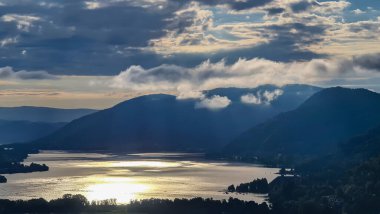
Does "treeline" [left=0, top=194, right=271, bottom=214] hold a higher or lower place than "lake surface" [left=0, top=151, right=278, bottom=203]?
lower

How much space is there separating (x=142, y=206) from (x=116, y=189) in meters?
35.0

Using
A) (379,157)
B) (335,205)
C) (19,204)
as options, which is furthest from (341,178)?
(19,204)

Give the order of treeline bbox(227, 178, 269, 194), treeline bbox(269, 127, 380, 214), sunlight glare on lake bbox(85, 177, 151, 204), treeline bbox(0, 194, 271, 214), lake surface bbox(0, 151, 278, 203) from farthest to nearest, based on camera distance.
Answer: treeline bbox(227, 178, 269, 194) → lake surface bbox(0, 151, 278, 203) → sunlight glare on lake bbox(85, 177, 151, 204) → treeline bbox(269, 127, 380, 214) → treeline bbox(0, 194, 271, 214)

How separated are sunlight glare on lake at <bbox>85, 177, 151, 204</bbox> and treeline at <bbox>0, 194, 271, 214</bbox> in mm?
9028

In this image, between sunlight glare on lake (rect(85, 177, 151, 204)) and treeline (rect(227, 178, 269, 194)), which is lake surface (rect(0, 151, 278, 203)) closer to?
sunlight glare on lake (rect(85, 177, 151, 204))

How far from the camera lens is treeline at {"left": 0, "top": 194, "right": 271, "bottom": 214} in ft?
365

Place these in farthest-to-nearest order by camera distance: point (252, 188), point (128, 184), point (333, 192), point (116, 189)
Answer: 1. point (128, 184)
2. point (116, 189)
3. point (252, 188)
4. point (333, 192)

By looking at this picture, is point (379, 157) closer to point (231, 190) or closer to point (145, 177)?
point (231, 190)

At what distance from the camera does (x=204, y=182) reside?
162000mm

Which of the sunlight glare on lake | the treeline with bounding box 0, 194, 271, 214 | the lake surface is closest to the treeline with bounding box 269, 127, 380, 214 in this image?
the treeline with bounding box 0, 194, 271, 214

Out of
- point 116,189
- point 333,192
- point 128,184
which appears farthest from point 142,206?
point 128,184

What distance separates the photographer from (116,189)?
149 m

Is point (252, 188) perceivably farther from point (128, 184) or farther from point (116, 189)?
point (128, 184)

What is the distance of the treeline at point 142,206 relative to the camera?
111 meters
